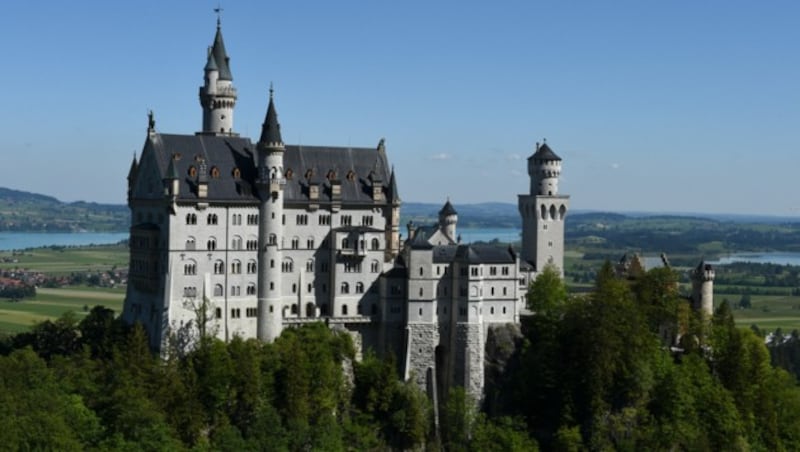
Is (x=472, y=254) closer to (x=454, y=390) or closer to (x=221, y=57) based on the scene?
(x=454, y=390)

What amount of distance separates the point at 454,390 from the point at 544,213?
22998 mm

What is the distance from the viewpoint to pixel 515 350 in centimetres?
10488

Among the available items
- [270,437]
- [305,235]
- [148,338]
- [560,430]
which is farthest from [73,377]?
[560,430]

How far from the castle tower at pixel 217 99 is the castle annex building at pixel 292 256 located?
4.2 inches

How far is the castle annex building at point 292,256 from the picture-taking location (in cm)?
9600

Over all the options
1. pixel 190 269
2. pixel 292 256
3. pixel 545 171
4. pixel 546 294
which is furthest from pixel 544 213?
pixel 190 269

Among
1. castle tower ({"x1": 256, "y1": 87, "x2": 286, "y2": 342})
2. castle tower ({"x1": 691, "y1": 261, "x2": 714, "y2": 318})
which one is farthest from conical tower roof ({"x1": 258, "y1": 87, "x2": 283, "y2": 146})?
castle tower ({"x1": 691, "y1": 261, "x2": 714, "y2": 318})

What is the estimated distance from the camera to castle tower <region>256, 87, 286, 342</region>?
9844cm

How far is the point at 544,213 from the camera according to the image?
114688mm

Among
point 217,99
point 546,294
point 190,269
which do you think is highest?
point 217,99

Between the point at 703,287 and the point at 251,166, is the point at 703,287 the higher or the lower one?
the lower one

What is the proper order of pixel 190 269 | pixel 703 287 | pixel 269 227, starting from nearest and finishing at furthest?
pixel 190 269, pixel 269 227, pixel 703 287

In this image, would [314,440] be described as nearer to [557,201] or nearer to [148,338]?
[148,338]

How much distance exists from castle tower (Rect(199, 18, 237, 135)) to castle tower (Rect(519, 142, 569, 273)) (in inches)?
1199
